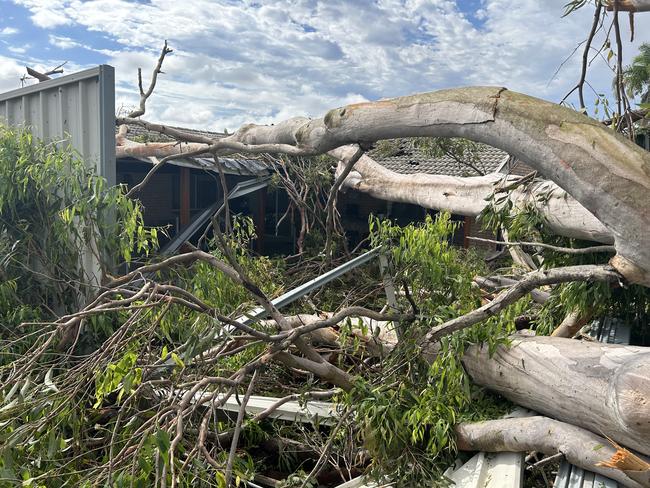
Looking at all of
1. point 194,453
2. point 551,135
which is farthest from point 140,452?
point 551,135

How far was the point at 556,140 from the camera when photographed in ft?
7.63

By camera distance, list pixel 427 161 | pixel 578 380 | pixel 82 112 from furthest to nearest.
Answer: pixel 427 161
pixel 82 112
pixel 578 380

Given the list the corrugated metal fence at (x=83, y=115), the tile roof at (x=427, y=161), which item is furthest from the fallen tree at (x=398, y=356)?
the tile roof at (x=427, y=161)

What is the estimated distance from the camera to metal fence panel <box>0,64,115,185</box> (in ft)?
14.8

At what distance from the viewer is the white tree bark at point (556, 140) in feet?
7.29

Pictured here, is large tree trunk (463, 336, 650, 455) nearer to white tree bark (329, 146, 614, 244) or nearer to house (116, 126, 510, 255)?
white tree bark (329, 146, 614, 244)

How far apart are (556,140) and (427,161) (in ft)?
30.7

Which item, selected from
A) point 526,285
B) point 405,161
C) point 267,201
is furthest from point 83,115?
point 267,201

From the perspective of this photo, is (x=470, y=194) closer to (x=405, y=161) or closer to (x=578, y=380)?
(x=578, y=380)

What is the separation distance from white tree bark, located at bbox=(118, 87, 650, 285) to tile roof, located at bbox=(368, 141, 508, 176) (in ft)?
22.8

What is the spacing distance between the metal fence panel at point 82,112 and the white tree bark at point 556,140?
253 cm

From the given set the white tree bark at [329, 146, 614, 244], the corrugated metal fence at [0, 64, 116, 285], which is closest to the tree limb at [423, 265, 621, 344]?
the white tree bark at [329, 146, 614, 244]

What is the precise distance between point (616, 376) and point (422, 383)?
44.9 inches

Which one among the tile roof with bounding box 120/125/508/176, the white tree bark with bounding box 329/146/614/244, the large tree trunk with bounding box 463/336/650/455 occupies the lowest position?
the large tree trunk with bounding box 463/336/650/455
